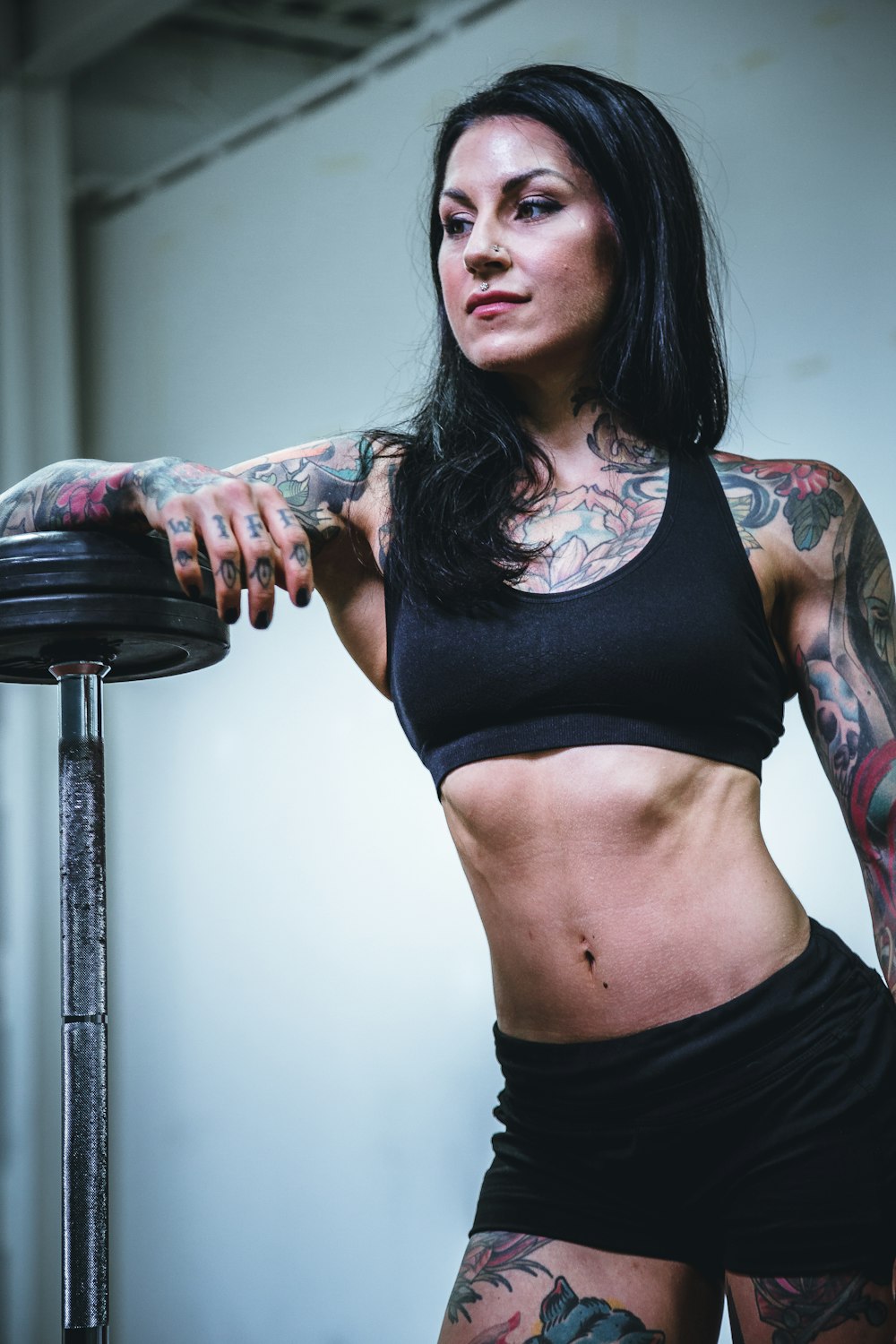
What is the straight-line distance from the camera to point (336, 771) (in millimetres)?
2562

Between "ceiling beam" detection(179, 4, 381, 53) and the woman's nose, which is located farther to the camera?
"ceiling beam" detection(179, 4, 381, 53)

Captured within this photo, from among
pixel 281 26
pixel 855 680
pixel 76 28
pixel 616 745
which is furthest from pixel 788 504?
pixel 76 28

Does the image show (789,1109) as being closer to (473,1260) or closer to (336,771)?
(473,1260)

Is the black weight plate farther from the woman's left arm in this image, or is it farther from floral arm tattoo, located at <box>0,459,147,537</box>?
the woman's left arm

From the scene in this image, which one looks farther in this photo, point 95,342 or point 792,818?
point 95,342

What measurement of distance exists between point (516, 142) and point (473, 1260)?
3.25ft

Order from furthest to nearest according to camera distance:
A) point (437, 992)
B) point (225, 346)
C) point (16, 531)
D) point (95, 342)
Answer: point (95, 342) < point (225, 346) < point (437, 992) < point (16, 531)

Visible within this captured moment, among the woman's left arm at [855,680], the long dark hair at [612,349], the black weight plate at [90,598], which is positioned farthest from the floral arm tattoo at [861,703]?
the black weight plate at [90,598]

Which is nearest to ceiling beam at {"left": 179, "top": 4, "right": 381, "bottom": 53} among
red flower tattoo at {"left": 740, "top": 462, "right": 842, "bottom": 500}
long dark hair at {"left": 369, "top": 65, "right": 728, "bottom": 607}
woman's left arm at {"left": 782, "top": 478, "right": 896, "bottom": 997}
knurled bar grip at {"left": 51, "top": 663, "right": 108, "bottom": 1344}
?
long dark hair at {"left": 369, "top": 65, "right": 728, "bottom": 607}

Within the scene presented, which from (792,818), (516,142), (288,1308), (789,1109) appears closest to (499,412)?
(516,142)

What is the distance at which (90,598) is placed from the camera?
997 millimetres

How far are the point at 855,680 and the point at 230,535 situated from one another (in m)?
0.55

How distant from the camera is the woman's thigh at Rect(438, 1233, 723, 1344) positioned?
44.6 inches

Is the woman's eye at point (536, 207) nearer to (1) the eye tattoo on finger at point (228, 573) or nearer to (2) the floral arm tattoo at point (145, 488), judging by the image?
(2) the floral arm tattoo at point (145, 488)
